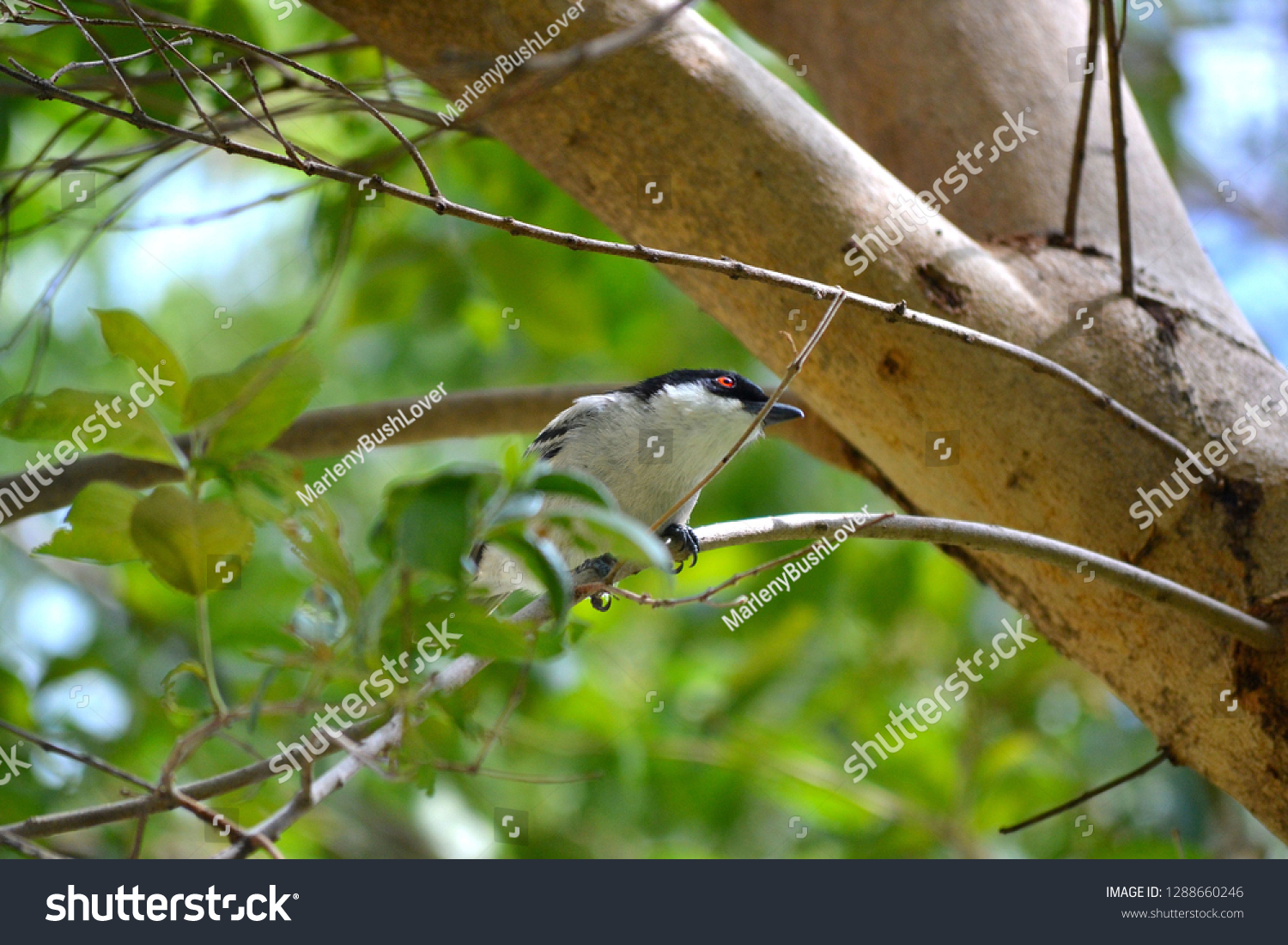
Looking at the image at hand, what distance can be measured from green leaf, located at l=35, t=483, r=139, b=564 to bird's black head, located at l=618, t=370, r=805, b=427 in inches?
78.3

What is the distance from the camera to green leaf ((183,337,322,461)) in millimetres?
1228

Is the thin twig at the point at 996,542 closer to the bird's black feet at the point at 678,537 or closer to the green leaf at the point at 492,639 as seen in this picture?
the bird's black feet at the point at 678,537

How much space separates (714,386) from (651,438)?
1.17 feet

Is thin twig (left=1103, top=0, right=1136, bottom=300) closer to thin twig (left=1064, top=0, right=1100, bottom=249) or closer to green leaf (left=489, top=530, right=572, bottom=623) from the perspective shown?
thin twig (left=1064, top=0, right=1100, bottom=249)

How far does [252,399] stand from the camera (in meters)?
1.23

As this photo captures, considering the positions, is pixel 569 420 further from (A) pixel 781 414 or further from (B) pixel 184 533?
(B) pixel 184 533

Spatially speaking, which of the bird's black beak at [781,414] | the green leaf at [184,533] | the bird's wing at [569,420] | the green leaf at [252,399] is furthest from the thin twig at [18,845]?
the bird's black beak at [781,414]

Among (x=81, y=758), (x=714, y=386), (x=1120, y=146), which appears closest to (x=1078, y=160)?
(x=1120, y=146)

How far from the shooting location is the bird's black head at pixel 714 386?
122 inches

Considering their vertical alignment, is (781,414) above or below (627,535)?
above

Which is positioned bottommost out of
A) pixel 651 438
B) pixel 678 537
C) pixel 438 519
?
pixel 438 519

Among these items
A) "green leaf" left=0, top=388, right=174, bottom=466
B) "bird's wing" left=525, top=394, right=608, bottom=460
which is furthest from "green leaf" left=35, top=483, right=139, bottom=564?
"bird's wing" left=525, top=394, right=608, bottom=460
